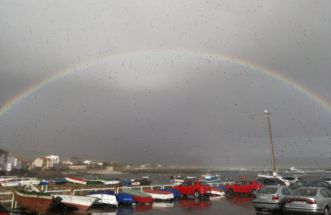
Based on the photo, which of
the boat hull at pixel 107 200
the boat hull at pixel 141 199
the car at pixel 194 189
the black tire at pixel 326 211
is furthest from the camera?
the car at pixel 194 189

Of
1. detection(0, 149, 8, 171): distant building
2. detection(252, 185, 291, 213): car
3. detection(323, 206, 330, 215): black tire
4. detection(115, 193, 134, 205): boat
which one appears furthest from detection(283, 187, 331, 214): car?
detection(0, 149, 8, 171): distant building

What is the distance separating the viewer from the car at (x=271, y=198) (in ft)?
61.4

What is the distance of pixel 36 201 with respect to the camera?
68.1ft

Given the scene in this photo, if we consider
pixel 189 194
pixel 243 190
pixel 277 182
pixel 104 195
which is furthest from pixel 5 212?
pixel 277 182

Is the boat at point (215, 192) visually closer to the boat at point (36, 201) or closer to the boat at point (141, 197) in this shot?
the boat at point (141, 197)

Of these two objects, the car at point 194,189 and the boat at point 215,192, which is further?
the boat at point 215,192

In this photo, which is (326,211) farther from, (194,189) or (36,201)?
(36,201)

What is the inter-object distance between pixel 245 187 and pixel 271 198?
52.0 ft

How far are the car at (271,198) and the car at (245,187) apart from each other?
14414mm

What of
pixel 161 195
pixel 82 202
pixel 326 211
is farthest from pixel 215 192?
pixel 326 211

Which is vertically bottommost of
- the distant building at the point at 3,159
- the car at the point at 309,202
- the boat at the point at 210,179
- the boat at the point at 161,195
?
the boat at the point at 210,179

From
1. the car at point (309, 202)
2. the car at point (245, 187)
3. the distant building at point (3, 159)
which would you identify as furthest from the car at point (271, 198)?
the distant building at point (3, 159)

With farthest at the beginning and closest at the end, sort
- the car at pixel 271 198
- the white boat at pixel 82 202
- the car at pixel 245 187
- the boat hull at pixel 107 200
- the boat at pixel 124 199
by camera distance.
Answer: the car at pixel 245 187
the boat at pixel 124 199
the boat hull at pixel 107 200
the white boat at pixel 82 202
the car at pixel 271 198

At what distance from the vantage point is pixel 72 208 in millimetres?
22469
